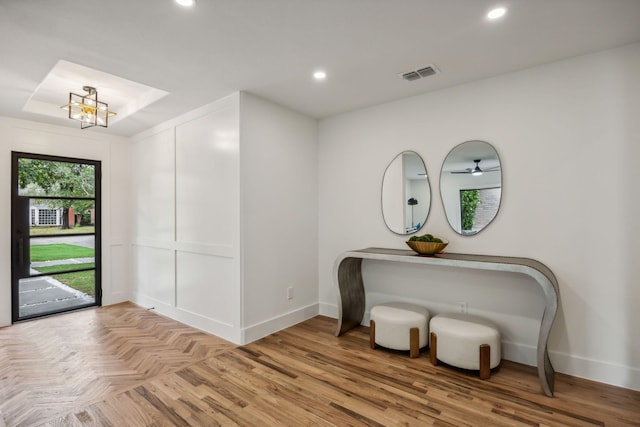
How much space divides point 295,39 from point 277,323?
2.93 metres

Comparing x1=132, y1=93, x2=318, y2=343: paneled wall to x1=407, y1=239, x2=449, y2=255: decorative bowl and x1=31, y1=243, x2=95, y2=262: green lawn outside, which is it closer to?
x1=31, y1=243, x2=95, y2=262: green lawn outside

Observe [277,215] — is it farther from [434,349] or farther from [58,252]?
[58,252]

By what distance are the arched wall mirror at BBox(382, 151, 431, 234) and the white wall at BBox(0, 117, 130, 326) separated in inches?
163

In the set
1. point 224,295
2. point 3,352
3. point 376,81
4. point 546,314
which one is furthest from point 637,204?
point 3,352

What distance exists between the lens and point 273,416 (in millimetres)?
2127

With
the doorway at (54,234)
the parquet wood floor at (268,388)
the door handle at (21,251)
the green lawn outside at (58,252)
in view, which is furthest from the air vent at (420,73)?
the door handle at (21,251)

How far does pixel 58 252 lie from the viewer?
14.5 feet

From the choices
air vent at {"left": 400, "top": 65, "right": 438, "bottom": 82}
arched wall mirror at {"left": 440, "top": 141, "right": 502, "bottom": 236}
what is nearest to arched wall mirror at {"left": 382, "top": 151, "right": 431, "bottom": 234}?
arched wall mirror at {"left": 440, "top": 141, "right": 502, "bottom": 236}

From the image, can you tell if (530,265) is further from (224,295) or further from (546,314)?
(224,295)

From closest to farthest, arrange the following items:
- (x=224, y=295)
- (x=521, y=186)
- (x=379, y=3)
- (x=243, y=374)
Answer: (x=379, y=3) < (x=243, y=374) < (x=521, y=186) < (x=224, y=295)

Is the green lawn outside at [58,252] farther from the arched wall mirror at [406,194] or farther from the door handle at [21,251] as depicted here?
the arched wall mirror at [406,194]

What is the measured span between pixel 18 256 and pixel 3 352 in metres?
1.45

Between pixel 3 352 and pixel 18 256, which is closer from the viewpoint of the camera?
pixel 3 352

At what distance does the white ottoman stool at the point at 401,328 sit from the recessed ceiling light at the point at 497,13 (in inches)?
99.2
